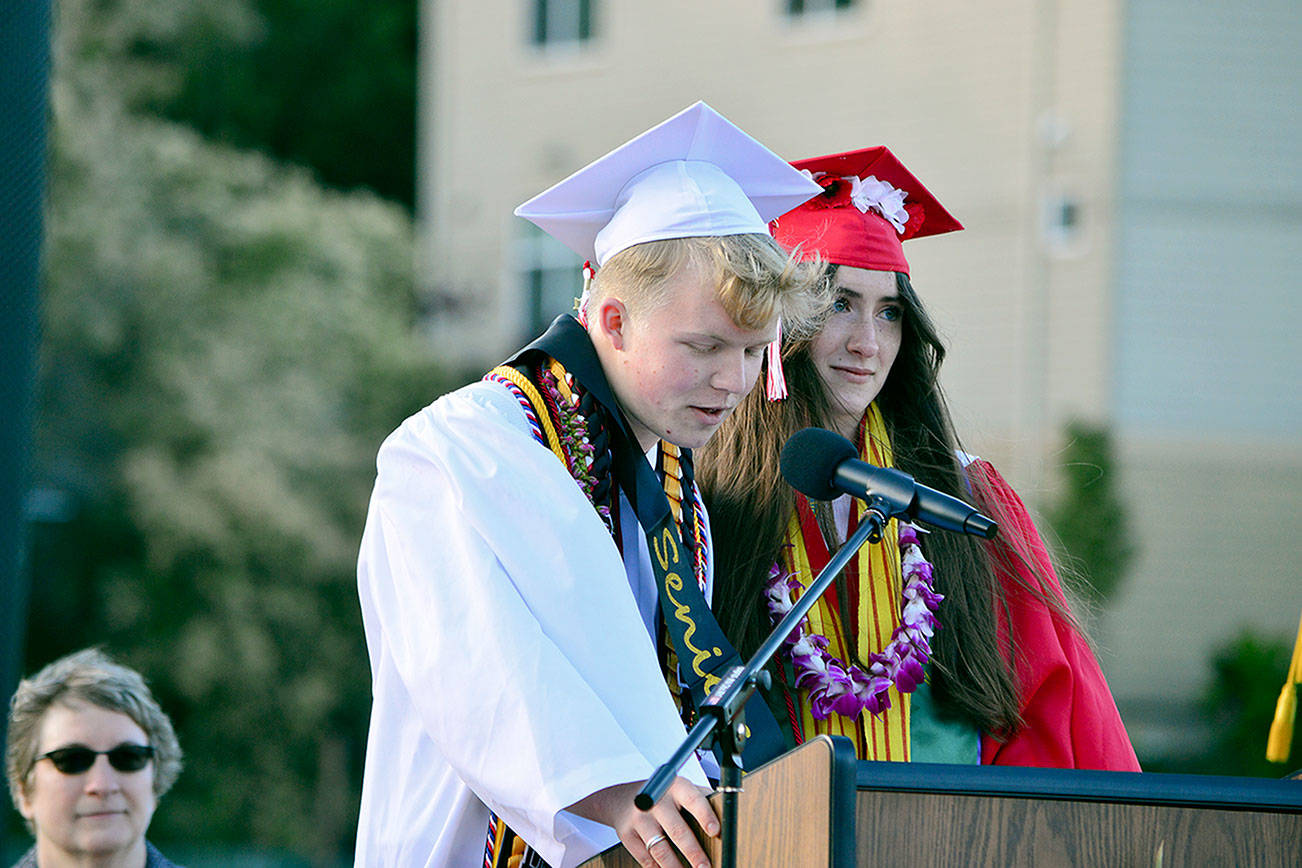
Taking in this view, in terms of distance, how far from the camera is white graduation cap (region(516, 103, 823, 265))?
95.7 inches

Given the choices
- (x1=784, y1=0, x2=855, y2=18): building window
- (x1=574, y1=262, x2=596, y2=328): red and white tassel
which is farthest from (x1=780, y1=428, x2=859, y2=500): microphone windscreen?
(x1=784, y1=0, x2=855, y2=18): building window

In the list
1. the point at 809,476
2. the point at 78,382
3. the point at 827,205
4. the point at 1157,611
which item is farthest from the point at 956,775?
the point at 78,382

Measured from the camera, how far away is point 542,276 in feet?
48.0

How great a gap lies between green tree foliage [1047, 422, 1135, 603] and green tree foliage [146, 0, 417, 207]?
931 centimetres

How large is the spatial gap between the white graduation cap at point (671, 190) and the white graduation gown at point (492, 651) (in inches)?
12.5

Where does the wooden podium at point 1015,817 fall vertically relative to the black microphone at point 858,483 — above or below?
below

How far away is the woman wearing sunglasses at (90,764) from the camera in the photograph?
338 centimetres

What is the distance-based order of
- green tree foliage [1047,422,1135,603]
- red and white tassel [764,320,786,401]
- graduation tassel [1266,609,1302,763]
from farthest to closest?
green tree foliage [1047,422,1135,603]
graduation tassel [1266,609,1302,763]
red and white tassel [764,320,786,401]

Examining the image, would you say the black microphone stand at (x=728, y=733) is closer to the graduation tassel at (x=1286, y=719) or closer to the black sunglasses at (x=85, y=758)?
the graduation tassel at (x=1286, y=719)

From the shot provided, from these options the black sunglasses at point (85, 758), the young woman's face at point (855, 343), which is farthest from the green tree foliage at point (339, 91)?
the young woman's face at point (855, 343)

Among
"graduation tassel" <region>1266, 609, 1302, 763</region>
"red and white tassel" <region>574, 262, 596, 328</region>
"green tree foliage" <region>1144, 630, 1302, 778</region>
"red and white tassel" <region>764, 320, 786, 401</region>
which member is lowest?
"green tree foliage" <region>1144, 630, 1302, 778</region>

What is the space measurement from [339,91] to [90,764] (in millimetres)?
15235

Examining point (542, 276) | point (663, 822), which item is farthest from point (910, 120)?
point (663, 822)

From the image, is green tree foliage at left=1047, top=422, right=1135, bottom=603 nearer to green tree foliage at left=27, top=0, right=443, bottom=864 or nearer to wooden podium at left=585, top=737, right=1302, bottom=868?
green tree foliage at left=27, top=0, right=443, bottom=864
